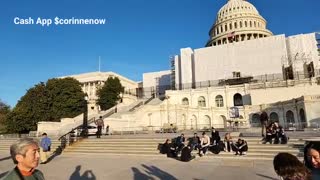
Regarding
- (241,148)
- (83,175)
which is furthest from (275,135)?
(83,175)

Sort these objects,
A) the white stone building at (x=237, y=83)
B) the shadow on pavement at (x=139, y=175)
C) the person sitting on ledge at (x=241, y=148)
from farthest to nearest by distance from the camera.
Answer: the white stone building at (x=237, y=83) → the person sitting on ledge at (x=241, y=148) → the shadow on pavement at (x=139, y=175)

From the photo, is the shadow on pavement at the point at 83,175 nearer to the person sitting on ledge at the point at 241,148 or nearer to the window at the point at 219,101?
the person sitting on ledge at the point at 241,148

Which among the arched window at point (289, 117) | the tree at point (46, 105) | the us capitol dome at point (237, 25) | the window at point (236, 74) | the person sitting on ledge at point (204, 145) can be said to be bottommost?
the person sitting on ledge at point (204, 145)

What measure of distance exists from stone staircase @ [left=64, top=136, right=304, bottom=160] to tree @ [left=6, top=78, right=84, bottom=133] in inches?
1189

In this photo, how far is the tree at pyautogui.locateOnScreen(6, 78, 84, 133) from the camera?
49.7 metres

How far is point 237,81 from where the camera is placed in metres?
66.8

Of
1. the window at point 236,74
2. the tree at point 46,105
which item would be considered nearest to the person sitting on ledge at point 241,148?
the tree at point 46,105

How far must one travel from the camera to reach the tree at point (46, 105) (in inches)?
Answer: 1957

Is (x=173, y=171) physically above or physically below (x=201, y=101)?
below

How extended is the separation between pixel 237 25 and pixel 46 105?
196 ft

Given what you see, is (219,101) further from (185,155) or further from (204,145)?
(185,155)

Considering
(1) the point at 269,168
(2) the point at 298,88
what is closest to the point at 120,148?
(1) the point at 269,168

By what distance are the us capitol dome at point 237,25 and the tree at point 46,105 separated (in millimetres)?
48310

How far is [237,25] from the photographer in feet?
294
